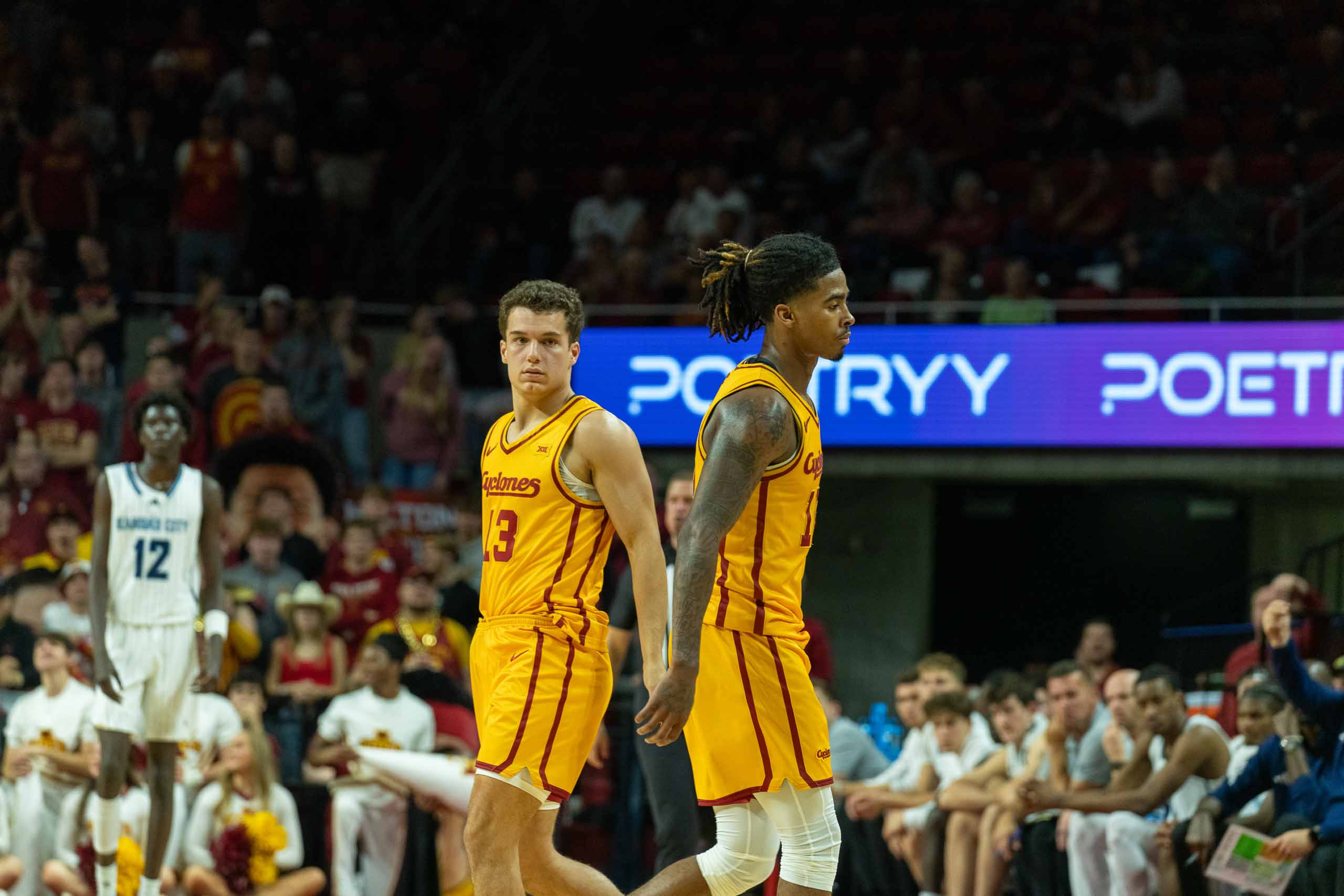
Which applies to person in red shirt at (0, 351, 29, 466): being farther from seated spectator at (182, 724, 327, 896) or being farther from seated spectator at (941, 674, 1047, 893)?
seated spectator at (941, 674, 1047, 893)

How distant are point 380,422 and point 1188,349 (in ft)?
18.6

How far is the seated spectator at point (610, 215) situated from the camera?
14.7m

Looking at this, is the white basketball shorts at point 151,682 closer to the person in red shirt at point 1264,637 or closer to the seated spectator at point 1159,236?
the person in red shirt at point 1264,637

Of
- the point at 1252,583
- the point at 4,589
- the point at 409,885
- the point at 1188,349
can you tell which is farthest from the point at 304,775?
the point at 1252,583

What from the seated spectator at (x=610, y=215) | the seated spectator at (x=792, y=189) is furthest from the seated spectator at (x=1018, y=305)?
the seated spectator at (x=610, y=215)

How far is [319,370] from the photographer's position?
13086 millimetres

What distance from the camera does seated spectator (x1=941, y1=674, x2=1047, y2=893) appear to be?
8.41 metres

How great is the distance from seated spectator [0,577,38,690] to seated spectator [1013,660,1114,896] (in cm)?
521

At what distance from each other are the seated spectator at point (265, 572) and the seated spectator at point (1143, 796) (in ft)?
15.4

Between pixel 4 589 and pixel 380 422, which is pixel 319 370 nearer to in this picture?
pixel 380 422

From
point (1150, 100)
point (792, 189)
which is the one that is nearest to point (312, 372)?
point (792, 189)

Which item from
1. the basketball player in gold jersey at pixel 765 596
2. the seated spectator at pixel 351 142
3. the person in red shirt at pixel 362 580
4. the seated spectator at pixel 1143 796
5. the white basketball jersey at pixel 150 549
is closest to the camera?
the basketball player in gold jersey at pixel 765 596

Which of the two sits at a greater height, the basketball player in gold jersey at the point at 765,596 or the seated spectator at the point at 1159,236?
the seated spectator at the point at 1159,236

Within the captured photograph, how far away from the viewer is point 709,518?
14.7 ft
